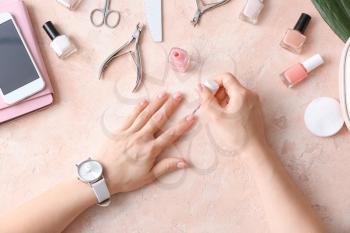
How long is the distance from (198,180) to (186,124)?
101 millimetres

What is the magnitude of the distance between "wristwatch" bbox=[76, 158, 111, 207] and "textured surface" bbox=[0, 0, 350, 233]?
0.12 feet

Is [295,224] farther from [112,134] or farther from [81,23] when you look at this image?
[81,23]

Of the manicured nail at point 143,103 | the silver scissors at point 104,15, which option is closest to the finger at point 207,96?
the manicured nail at point 143,103

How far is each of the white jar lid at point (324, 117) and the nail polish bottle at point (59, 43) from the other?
0.44 metres

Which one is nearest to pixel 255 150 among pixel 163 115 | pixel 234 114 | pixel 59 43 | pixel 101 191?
pixel 234 114

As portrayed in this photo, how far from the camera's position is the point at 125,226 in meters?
0.94

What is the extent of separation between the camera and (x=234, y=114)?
3.01ft

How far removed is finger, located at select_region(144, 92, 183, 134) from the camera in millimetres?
937

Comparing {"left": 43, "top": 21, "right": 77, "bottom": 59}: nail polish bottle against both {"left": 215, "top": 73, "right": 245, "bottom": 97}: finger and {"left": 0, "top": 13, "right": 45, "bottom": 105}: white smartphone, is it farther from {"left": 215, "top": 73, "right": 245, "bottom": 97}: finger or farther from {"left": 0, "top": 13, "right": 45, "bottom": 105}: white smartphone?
{"left": 215, "top": 73, "right": 245, "bottom": 97}: finger

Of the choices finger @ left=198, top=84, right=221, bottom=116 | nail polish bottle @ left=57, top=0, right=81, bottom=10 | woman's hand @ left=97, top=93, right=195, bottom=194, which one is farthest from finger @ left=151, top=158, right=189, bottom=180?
nail polish bottle @ left=57, top=0, right=81, bottom=10

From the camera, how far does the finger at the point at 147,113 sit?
3.09 ft

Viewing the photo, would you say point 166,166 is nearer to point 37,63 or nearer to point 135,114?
point 135,114

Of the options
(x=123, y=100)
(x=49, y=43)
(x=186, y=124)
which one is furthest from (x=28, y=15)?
(x=186, y=124)

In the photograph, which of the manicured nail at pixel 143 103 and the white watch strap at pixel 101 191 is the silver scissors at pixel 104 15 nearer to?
the manicured nail at pixel 143 103
